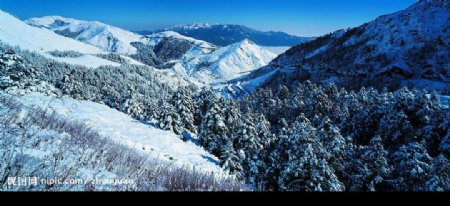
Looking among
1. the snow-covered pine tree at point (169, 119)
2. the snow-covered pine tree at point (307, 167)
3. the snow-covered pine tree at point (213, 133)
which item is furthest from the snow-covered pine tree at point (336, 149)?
the snow-covered pine tree at point (169, 119)

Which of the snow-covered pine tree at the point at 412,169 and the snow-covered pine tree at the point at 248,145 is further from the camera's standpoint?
the snow-covered pine tree at the point at 248,145

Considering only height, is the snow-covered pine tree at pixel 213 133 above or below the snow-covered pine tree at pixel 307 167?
below

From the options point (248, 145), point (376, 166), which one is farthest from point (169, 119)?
point (376, 166)

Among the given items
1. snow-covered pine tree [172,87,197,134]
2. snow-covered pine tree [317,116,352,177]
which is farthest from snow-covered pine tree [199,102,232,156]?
snow-covered pine tree [317,116,352,177]

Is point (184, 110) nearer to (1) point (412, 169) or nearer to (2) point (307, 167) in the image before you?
(2) point (307, 167)

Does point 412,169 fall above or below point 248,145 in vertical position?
above

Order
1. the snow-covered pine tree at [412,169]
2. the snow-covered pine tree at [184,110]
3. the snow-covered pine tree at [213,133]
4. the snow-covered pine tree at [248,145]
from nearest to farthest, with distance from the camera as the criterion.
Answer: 1. the snow-covered pine tree at [412,169]
2. the snow-covered pine tree at [248,145]
3. the snow-covered pine tree at [213,133]
4. the snow-covered pine tree at [184,110]

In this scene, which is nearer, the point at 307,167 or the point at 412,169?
the point at 307,167

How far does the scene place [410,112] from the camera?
1700 inches

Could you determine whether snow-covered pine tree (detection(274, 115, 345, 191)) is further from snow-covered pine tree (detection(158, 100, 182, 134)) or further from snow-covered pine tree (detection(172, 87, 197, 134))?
snow-covered pine tree (detection(172, 87, 197, 134))

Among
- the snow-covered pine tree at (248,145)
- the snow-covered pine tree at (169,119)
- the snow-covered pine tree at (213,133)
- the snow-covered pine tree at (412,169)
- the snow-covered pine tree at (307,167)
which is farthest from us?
the snow-covered pine tree at (169,119)

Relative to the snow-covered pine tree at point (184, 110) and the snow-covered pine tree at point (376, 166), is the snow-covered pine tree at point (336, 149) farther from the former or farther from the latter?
the snow-covered pine tree at point (184, 110)

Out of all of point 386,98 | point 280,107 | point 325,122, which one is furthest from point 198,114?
point 386,98
